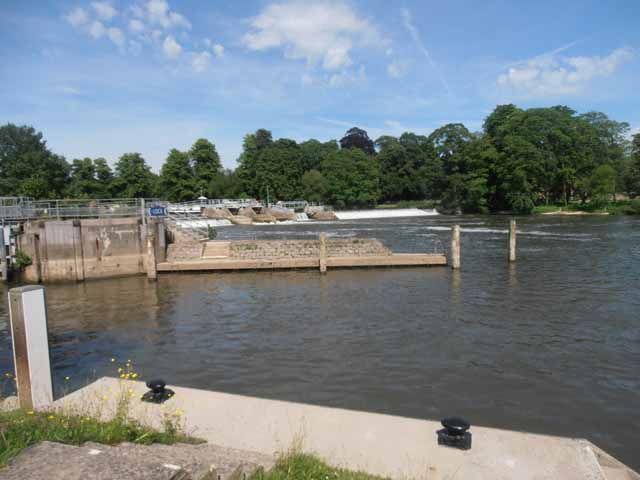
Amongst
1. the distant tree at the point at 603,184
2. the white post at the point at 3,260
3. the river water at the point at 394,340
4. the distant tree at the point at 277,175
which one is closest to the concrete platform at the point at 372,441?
the river water at the point at 394,340

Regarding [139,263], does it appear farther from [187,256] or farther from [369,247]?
[369,247]

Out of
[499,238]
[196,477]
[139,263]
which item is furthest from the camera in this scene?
[499,238]

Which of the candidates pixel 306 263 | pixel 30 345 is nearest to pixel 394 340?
pixel 30 345

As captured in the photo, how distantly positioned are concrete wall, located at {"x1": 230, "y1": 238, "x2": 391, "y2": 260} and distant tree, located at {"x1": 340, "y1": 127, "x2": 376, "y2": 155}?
376 ft

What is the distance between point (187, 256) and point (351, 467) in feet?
82.9

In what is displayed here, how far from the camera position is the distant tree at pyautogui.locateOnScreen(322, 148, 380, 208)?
108 meters

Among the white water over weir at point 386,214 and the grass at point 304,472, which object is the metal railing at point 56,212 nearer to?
the grass at point 304,472

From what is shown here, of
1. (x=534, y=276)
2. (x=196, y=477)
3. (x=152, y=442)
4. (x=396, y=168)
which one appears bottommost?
(x=534, y=276)

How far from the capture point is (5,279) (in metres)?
24.7

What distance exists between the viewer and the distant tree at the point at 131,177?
3799 inches

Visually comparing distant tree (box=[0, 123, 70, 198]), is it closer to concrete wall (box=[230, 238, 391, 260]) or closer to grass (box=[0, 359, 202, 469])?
concrete wall (box=[230, 238, 391, 260])

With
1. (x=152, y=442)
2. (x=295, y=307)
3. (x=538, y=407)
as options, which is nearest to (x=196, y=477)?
(x=152, y=442)

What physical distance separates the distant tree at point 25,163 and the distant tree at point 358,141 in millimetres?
75646

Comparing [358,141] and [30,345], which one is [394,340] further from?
[358,141]
